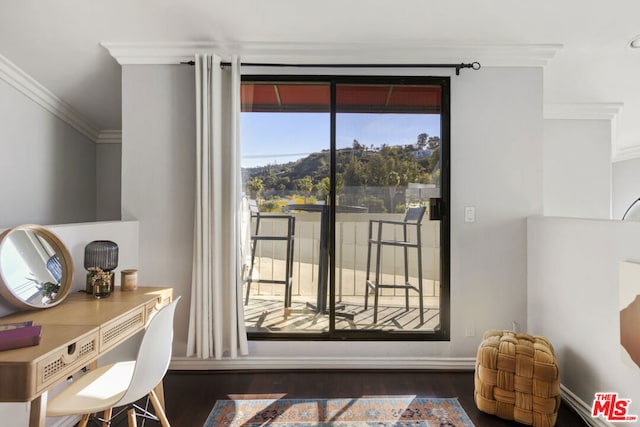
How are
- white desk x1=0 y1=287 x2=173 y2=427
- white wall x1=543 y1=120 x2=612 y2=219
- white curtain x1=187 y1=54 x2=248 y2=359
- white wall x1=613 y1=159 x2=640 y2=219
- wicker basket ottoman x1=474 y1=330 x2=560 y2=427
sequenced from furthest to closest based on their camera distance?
white wall x1=613 y1=159 x2=640 y2=219 < white wall x1=543 y1=120 x2=612 y2=219 < white curtain x1=187 y1=54 x2=248 y2=359 < wicker basket ottoman x1=474 y1=330 x2=560 y2=427 < white desk x1=0 y1=287 x2=173 y2=427

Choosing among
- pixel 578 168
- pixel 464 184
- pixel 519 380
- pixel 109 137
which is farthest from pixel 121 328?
pixel 578 168

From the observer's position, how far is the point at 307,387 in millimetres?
2428

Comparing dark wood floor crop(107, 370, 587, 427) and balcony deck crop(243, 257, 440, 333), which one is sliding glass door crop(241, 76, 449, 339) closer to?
balcony deck crop(243, 257, 440, 333)

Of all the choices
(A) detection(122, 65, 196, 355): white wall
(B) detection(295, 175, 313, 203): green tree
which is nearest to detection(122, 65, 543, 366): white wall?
(A) detection(122, 65, 196, 355): white wall

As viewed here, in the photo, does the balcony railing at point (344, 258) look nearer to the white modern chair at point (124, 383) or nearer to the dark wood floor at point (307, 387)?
the dark wood floor at point (307, 387)

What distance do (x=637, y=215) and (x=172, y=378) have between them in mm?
3690

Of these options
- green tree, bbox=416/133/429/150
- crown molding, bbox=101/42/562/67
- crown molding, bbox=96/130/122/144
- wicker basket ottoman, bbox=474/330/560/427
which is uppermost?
crown molding, bbox=101/42/562/67

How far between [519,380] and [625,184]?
3711mm

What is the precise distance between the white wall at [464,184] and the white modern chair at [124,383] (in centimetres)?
112

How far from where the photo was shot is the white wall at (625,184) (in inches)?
164

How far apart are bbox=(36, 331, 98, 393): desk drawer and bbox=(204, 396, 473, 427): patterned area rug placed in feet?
3.21

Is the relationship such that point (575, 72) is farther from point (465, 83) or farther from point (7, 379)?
point (7, 379)

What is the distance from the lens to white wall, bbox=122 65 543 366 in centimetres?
267

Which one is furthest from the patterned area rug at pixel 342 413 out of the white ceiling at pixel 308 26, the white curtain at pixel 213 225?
the white ceiling at pixel 308 26
